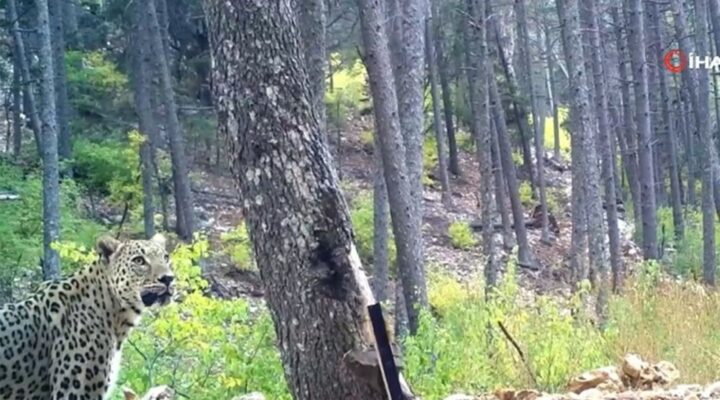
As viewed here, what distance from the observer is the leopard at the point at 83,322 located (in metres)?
7.46

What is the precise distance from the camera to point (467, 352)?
33.4 feet

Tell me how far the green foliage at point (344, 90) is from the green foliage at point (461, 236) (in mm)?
7821

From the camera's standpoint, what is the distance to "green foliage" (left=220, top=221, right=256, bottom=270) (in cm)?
2444

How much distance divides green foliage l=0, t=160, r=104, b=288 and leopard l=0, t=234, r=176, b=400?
10.1 meters

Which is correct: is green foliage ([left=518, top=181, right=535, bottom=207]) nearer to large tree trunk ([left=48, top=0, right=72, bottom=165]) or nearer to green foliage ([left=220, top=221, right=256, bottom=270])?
green foliage ([left=220, top=221, right=256, bottom=270])

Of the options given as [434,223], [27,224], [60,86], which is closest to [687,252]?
[434,223]

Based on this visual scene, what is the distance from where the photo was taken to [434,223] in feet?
111

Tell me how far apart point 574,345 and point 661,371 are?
2.01m

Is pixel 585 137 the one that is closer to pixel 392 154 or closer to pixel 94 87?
pixel 392 154

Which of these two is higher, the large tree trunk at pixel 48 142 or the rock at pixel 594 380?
the large tree trunk at pixel 48 142

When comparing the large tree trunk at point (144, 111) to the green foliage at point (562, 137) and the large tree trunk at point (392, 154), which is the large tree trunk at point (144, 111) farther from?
the green foliage at point (562, 137)

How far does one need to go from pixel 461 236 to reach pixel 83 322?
80.3 feet

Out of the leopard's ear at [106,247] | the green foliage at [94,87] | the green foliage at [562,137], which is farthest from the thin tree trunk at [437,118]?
the leopard's ear at [106,247]

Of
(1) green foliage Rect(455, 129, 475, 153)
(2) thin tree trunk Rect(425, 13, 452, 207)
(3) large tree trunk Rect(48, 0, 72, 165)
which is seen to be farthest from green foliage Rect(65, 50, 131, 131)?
(1) green foliage Rect(455, 129, 475, 153)
